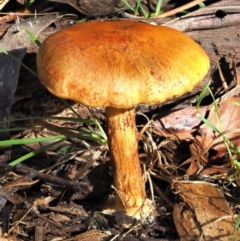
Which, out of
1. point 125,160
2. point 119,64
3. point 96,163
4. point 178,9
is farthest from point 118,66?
point 178,9

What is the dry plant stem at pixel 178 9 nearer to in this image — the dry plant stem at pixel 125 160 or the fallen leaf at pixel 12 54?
the fallen leaf at pixel 12 54

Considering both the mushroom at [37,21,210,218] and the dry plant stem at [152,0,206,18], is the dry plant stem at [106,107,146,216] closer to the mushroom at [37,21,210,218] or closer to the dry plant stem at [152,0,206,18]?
the mushroom at [37,21,210,218]

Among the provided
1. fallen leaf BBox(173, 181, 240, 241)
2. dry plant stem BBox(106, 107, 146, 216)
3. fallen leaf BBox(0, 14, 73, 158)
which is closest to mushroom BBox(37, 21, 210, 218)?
dry plant stem BBox(106, 107, 146, 216)

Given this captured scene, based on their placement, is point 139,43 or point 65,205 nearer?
point 139,43

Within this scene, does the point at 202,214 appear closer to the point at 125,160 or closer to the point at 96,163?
the point at 125,160

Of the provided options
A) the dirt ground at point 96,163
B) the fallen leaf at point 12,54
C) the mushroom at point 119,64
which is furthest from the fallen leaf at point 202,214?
the fallen leaf at point 12,54

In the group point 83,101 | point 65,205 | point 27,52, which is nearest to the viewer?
point 83,101

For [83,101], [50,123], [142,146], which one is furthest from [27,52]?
[83,101]

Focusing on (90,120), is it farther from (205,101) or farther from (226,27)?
(226,27)
